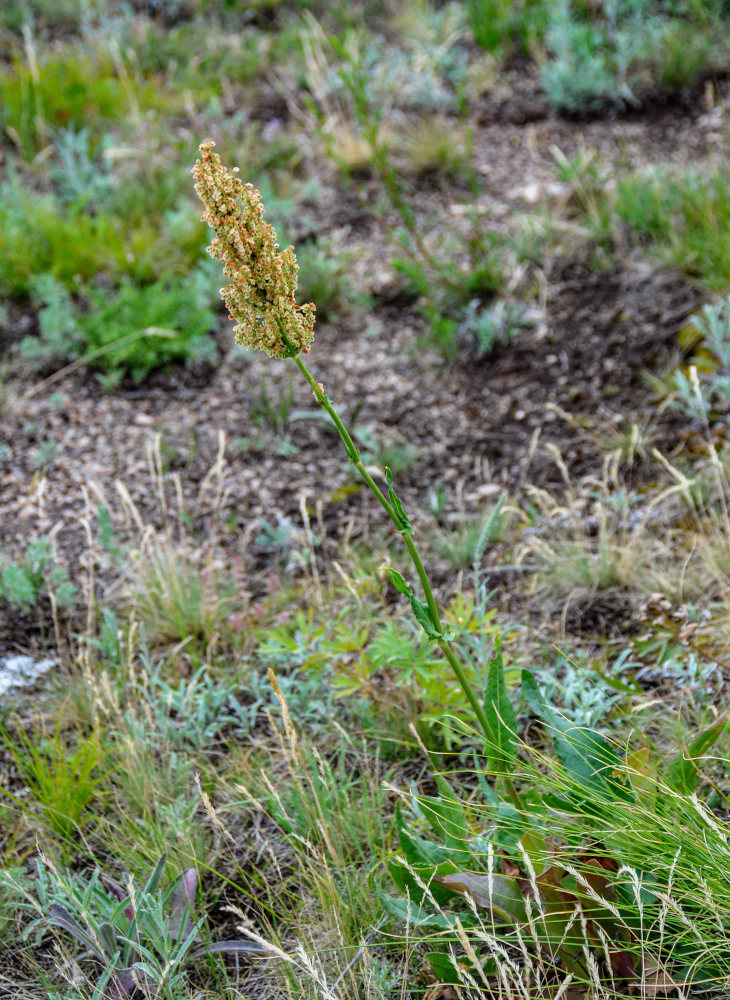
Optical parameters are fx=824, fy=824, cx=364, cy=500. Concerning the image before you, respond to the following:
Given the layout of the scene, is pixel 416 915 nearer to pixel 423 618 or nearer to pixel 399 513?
pixel 423 618

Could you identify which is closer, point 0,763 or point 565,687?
point 565,687

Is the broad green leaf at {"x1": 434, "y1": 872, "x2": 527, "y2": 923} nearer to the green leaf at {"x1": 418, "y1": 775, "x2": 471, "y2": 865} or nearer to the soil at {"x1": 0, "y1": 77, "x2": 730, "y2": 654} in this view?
the green leaf at {"x1": 418, "y1": 775, "x2": 471, "y2": 865}

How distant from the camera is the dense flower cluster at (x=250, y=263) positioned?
1.34m

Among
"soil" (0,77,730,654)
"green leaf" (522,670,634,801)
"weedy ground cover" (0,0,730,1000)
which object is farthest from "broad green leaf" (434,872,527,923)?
"soil" (0,77,730,654)

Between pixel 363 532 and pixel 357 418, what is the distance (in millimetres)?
687

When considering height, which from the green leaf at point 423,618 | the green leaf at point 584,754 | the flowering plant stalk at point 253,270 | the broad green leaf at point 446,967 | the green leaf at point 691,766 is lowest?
the broad green leaf at point 446,967

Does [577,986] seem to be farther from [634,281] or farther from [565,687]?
[634,281]

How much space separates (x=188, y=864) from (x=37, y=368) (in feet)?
8.55

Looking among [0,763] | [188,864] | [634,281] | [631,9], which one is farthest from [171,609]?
[631,9]

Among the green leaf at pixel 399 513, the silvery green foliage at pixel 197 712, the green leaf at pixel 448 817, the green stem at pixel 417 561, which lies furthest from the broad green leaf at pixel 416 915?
the silvery green foliage at pixel 197 712

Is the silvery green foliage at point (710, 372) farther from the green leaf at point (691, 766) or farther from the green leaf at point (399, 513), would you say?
the green leaf at point (399, 513)

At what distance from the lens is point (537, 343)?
3807mm

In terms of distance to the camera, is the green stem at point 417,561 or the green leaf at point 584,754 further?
the green leaf at point 584,754

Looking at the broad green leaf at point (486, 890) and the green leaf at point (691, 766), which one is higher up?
the green leaf at point (691, 766)
